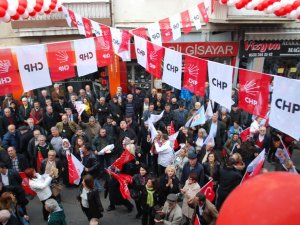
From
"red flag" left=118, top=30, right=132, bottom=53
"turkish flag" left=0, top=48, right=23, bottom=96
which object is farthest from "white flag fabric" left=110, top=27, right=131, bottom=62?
"turkish flag" left=0, top=48, right=23, bottom=96

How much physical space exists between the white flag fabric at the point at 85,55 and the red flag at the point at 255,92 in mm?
3863

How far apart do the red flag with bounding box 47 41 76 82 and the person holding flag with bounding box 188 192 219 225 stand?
4.13 metres

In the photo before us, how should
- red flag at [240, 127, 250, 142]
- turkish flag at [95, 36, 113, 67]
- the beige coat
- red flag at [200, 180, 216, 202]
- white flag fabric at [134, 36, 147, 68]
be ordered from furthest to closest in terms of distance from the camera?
turkish flag at [95, 36, 113, 67] < red flag at [240, 127, 250, 142] < white flag fabric at [134, 36, 147, 68] < the beige coat < red flag at [200, 180, 216, 202]

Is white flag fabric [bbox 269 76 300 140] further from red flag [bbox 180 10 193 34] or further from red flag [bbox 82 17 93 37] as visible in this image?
red flag [bbox 82 17 93 37]

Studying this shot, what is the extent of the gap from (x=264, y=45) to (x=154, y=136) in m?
9.50

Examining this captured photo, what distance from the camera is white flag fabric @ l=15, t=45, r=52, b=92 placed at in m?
6.96

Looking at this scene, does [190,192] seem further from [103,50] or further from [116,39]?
[116,39]

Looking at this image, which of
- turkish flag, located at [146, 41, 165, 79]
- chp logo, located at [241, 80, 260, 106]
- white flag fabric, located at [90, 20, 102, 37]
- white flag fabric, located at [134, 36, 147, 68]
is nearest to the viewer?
chp logo, located at [241, 80, 260, 106]

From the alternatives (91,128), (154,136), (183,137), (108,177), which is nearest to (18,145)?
(91,128)

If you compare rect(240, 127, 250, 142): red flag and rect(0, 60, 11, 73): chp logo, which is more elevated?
rect(0, 60, 11, 73): chp logo

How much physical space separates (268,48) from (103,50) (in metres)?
9.47

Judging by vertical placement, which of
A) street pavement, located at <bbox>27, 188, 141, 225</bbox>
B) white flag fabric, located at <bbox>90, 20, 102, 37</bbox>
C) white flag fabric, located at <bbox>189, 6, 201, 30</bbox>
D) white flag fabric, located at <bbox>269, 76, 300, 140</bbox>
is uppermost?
white flag fabric, located at <bbox>189, 6, 201, 30</bbox>

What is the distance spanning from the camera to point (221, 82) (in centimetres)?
612

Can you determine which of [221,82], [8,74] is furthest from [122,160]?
[8,74]
